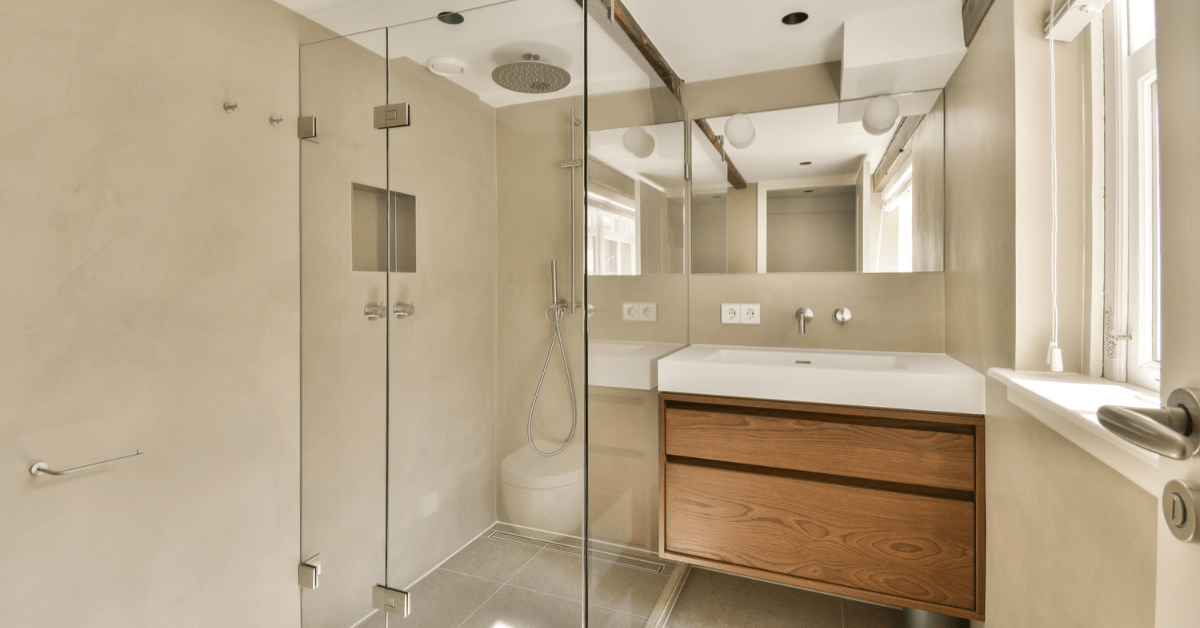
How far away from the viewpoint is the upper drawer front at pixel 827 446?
1569 mm

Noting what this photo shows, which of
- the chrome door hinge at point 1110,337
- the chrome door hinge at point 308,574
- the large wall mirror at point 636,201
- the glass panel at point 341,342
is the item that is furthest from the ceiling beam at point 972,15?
the chrome door hinge at point 308,574

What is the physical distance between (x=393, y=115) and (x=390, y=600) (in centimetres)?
155

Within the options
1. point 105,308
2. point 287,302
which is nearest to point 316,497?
point 287,302

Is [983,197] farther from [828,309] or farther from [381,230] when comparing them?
[381,230]

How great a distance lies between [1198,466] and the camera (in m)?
0.44

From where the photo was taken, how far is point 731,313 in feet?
7.84

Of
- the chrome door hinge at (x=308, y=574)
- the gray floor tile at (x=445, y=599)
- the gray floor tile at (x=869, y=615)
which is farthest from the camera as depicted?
the gray floor tile at (x=869, y=615)

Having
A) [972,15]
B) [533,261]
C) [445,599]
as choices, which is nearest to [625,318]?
[533,261]

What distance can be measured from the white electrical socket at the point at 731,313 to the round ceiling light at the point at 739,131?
0.72m

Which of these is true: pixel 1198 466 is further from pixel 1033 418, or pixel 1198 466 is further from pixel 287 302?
pixel 287 302

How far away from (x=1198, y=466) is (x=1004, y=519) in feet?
3.89

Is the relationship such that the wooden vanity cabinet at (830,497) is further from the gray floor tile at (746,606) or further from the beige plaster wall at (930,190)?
the beige plaster wall at (930,190)

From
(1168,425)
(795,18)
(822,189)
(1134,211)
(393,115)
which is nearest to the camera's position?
(1168,425)

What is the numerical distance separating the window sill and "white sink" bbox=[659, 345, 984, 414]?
0.89 ft
